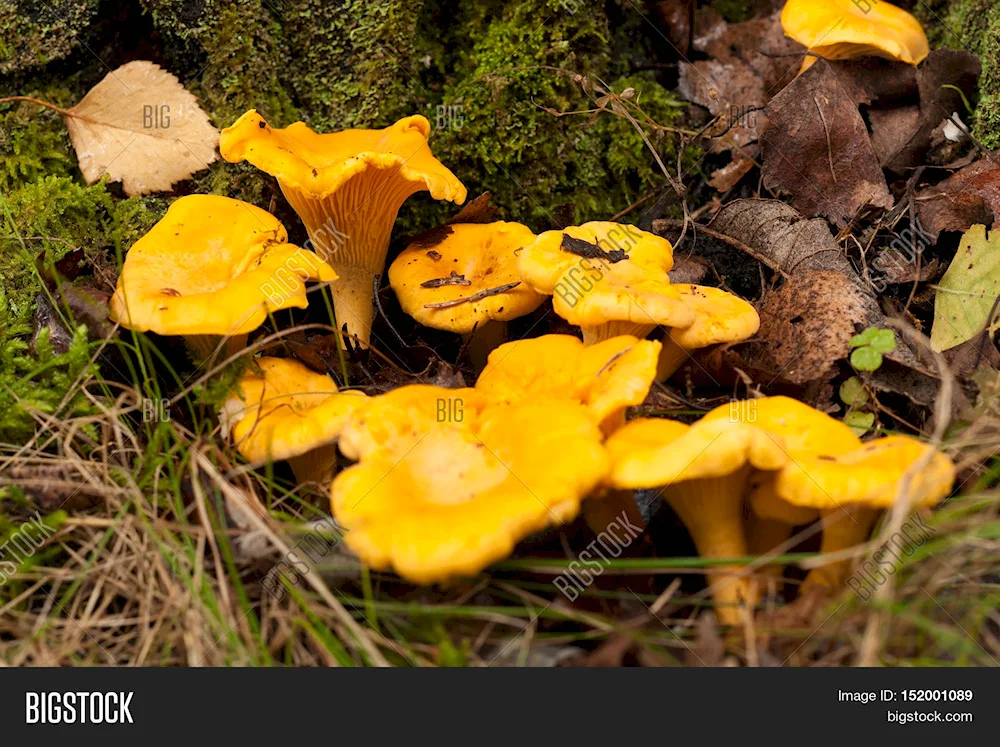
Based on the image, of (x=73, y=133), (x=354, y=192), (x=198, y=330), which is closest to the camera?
(x=198, y=330)

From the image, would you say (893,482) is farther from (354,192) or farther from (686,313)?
(354,192)

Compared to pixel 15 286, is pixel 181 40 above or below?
above

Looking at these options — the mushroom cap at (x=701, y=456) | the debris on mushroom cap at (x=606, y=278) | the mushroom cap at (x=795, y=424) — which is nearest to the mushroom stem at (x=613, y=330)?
the debris on mushroom cap at (x=606, y=278)

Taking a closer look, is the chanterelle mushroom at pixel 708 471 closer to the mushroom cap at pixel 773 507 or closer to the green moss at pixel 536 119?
the mushroom cap at pixel 773 507

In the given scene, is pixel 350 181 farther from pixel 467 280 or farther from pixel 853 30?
pixel 853 30

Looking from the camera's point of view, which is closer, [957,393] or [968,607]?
[968,607]

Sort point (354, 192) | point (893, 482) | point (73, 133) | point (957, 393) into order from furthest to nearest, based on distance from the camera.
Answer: point (73, 133), point (354, 192), point (957, 393), point (893, 482)

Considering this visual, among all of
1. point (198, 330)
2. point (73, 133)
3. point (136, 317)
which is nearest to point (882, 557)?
point (198, 330)
